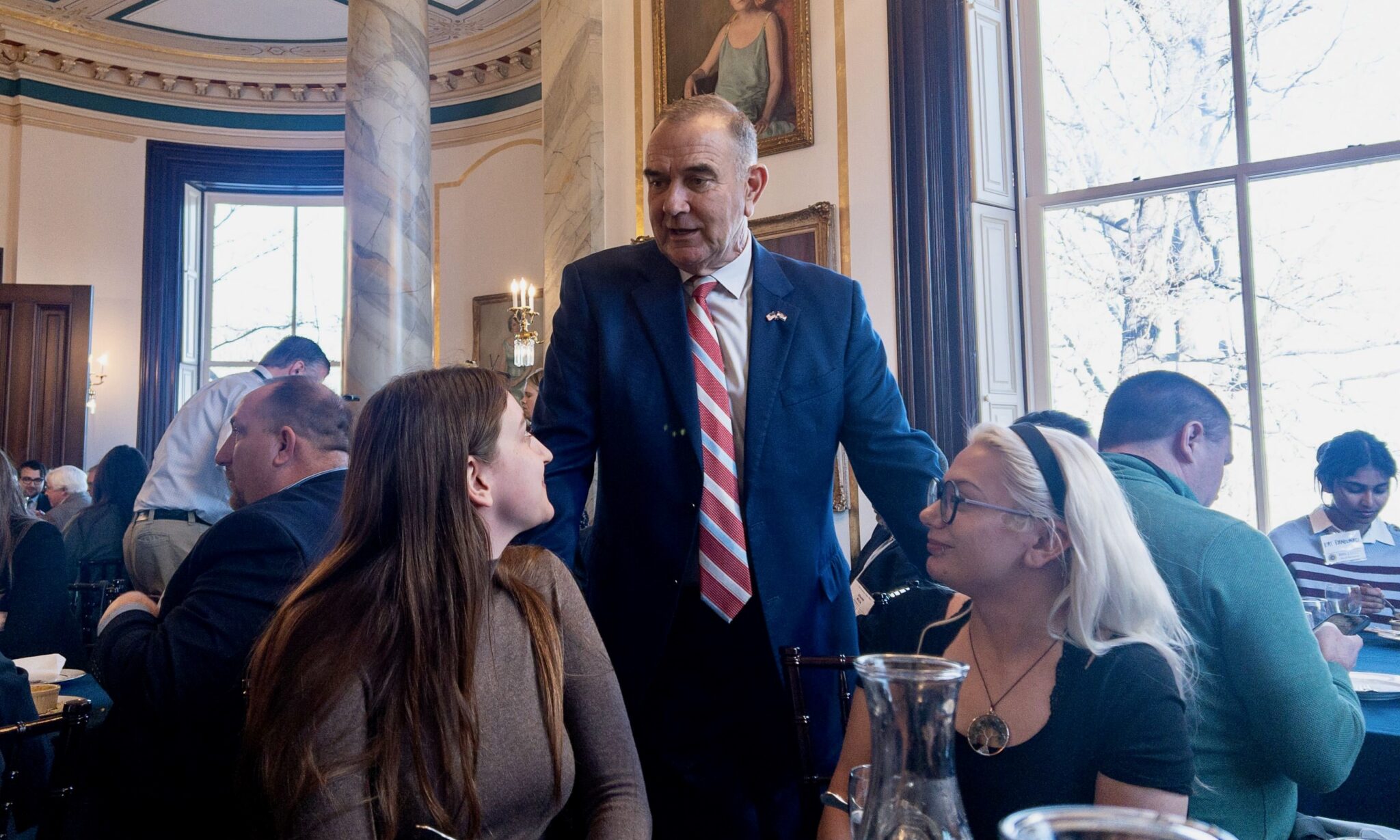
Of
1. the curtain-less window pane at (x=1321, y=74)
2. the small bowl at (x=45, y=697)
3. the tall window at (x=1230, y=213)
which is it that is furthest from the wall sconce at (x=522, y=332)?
the small bowl at (x=45, y=697)

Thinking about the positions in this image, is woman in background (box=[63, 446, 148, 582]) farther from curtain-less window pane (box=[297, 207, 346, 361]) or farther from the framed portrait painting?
curtain-less window pane (box=[297, 207, 346, 361])

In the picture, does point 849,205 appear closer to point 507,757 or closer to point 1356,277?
point 1356,277

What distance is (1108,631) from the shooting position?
1470mm

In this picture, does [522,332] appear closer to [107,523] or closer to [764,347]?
[107,523]

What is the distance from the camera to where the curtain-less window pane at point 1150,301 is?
15.8ft

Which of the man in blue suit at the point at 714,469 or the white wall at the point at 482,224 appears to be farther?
the white wall at the point at 482,224

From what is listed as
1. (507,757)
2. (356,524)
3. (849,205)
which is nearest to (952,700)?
(507,757)

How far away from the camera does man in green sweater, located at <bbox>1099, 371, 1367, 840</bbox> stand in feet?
5.26

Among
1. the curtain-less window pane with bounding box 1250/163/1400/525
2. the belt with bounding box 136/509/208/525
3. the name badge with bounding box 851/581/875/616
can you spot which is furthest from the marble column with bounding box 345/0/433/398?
Result: the curtain-less window pane with bounding box 1250/163/1400/525

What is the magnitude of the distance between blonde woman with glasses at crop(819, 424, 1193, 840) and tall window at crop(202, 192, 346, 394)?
9.55 m

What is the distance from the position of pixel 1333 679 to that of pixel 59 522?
6.79m

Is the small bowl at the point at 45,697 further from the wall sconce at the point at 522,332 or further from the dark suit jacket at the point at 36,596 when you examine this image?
the wall sconce at the point at 522,332

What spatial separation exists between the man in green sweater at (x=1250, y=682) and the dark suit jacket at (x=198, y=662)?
59.3 inches

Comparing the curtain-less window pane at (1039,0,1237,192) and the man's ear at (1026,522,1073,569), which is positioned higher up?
the curtain-less window pane at (1039,0,1237,192)
